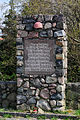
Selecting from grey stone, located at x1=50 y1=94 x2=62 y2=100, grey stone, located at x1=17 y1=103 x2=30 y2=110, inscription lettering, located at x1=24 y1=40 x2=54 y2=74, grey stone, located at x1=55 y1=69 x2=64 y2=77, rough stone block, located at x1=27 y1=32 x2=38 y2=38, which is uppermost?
rough stone block, located at x1=27 y1=32 x2=38 y2=38

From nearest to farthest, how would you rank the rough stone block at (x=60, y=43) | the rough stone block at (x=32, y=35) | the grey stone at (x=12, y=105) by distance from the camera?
the rough stone block at (x=60, y=43), the rough stone block at (x=32, y=35), the grey stone at (x=12, y=105)

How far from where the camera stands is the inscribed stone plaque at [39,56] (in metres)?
6.41

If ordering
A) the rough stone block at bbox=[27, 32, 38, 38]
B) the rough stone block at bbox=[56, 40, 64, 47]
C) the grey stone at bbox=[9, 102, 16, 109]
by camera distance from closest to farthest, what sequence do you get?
1. the rough stone block at bbox=[56, 40, 64, 47]
2. the rough stone block at bbox=[27, 32, 38, 38]
3. the grey stone at bbox=[9, 102, 16, 109]

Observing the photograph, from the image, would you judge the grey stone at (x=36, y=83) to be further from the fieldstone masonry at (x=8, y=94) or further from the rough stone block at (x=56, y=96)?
the fieldstone masonry at (x=8, y=94)

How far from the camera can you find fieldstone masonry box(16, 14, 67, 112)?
6395 mm

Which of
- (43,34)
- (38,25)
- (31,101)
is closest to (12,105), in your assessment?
(31,101)

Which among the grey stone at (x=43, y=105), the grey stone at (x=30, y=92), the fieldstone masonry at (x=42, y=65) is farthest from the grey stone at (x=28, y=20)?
the grey stone at (x=43, y=105)

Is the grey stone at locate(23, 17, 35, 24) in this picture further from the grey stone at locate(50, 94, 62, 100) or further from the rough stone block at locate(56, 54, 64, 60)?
the grey stone at locate(50, 94, 62, 100)

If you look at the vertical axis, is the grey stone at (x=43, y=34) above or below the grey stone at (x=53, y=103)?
above

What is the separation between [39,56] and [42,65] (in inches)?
9.3

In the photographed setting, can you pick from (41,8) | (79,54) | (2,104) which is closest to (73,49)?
(79,54)

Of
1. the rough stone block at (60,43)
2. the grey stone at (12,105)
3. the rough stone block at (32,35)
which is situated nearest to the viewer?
the rough stone block at (60,43)

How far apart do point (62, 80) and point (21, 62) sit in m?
1.13

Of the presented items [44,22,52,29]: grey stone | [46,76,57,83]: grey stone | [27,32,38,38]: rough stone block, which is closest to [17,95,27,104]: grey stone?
[46,76,57,83]: grey stone
